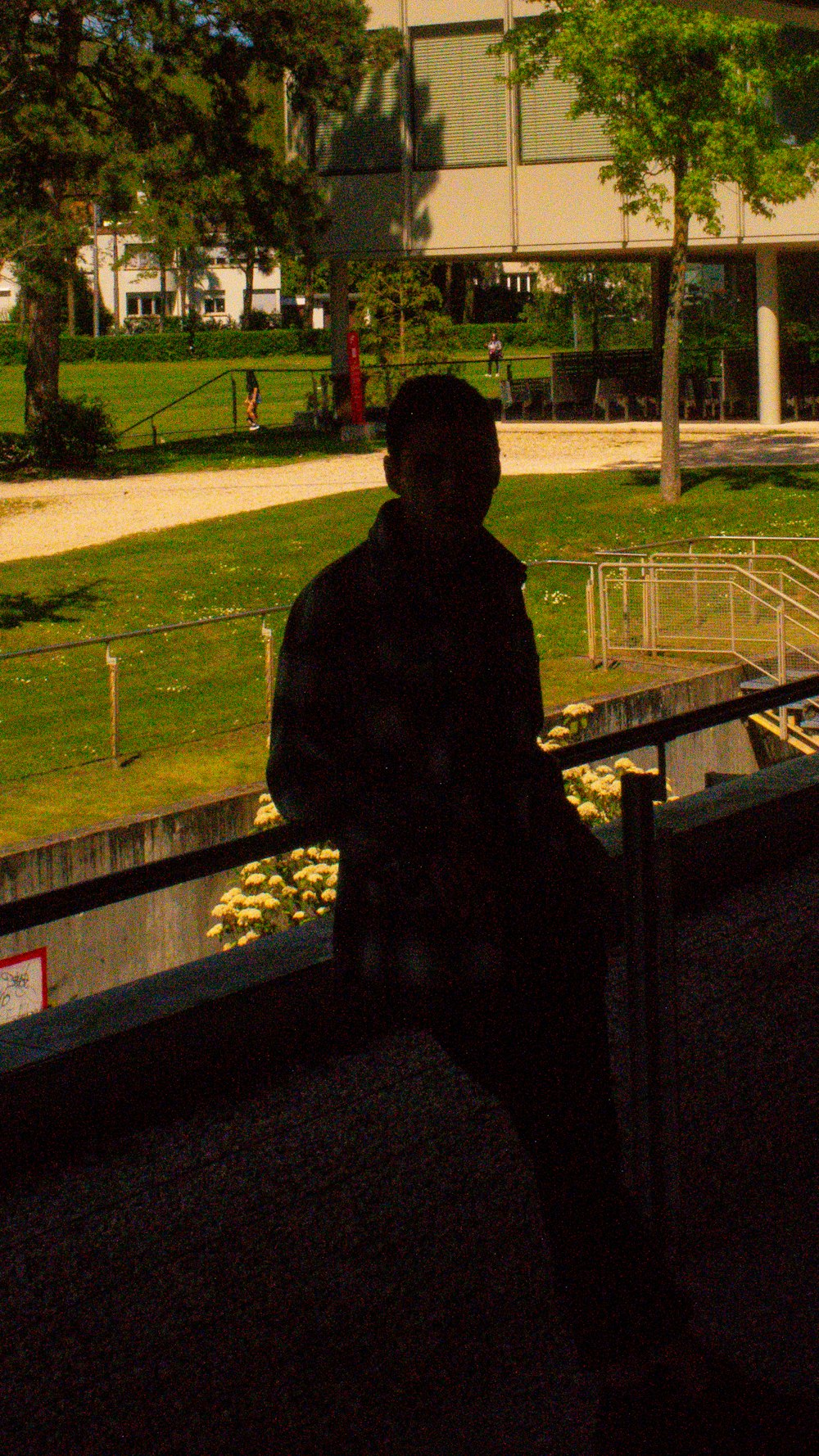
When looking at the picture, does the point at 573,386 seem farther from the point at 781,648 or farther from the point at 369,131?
the point at 781,648

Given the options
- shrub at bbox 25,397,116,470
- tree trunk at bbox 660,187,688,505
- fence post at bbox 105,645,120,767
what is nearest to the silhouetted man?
fence post at bbox 105,645,120,767

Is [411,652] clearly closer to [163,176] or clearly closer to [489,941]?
[489,941]

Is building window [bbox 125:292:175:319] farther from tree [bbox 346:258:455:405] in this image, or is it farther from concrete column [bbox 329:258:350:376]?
tree [bbox 346:258:455:405]

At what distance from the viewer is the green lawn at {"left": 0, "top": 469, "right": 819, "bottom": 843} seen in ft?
57.5

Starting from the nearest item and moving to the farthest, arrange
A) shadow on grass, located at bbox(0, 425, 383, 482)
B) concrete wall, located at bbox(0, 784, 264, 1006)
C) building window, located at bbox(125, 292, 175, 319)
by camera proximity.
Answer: concrete wall, located at bbox(0, 784, 264, 1006), shadow on grass, located at bbox(0, 425, 383, 482), building window, located at bbox(125, 292, 175, 319)

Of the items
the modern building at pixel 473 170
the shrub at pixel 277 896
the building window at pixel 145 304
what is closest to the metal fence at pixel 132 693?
the shrub at pixel 277 896

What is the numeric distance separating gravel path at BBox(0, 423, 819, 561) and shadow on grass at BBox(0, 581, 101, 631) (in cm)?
273

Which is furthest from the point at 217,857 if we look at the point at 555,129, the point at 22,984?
the point at 555,129

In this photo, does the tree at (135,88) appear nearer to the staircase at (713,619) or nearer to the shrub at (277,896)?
the staircase at (713,619)

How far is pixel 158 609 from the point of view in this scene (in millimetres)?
25297

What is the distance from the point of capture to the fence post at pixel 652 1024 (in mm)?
3262

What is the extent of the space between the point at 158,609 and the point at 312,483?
9252mm

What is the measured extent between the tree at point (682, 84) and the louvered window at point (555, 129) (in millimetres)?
10593

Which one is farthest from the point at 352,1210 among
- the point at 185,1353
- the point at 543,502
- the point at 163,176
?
the point at 163,176
